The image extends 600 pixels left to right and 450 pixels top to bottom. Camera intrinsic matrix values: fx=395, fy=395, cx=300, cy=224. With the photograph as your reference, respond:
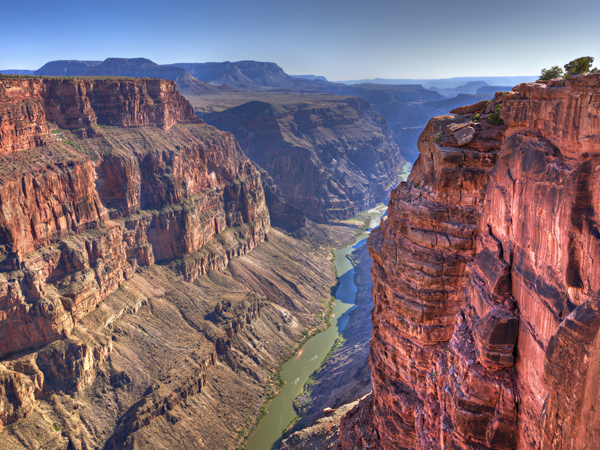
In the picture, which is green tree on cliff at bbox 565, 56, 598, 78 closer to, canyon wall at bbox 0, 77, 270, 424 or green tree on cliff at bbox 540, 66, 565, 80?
green tree on cliff at bbox 540, 66, 565, 80

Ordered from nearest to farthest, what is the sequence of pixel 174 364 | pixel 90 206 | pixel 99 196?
pixel 174 364 < pixel 90 206 < pixel 99 196

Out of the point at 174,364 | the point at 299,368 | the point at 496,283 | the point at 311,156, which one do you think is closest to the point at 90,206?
the point at 174,364

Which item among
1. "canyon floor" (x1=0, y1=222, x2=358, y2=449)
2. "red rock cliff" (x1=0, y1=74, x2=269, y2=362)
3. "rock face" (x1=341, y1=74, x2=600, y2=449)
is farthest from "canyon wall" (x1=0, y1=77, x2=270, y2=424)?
"rock face" (x1=341, y1=74, x2=600, y2=449)

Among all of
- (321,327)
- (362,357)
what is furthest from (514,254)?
(321,327)

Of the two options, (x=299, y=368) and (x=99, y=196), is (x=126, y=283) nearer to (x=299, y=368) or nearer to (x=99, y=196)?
(x=99, y=196)

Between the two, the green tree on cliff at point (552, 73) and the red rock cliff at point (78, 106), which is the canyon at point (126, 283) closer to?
the red rock cliff at point (78, 106)
